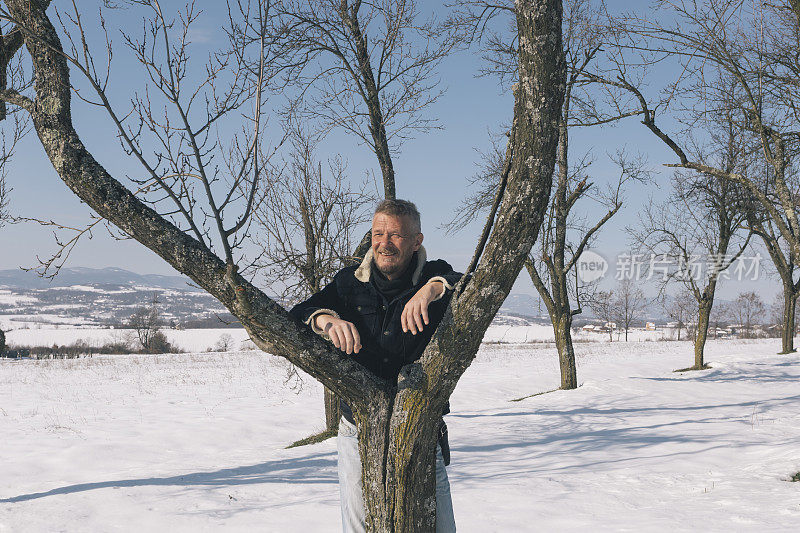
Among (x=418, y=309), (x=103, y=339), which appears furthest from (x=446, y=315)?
(x=103, y=339)

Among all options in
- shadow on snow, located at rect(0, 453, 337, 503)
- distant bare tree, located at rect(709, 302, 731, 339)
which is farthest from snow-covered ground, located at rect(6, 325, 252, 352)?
distant bare tree, located at rect(709, 302, 731, 339)

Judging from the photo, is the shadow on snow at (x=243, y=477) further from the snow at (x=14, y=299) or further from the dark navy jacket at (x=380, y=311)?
the snow at (x=14, y=299)

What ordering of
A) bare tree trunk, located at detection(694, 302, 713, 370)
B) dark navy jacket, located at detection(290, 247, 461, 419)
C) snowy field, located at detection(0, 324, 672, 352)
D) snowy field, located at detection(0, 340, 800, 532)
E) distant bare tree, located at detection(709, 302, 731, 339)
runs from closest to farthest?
dark navy jacket, located at detection(290, 247, 461, 419)
snowy field, located at detection(0, 340, 800, 532)
bare tree trunk, located at detection(694, 302, 713, 370)
snowy field, located at detection(0, 324, 672, 352)
distant bare tree, located at detection(709, 302, 731, 339)

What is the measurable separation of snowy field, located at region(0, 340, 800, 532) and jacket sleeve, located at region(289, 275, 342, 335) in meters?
3.43

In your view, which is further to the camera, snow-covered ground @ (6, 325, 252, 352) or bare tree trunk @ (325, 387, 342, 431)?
snow-covered ground @ (6, 325, 252, 352)

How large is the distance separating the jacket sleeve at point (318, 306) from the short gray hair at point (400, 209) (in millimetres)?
464

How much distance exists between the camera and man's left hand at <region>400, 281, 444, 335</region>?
2543 millimetres

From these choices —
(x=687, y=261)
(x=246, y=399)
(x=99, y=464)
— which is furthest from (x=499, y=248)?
(x=687, y=261)

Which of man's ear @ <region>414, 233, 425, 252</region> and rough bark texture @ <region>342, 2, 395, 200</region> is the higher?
rough bark texture @ <region>342, 2, 395, 200</region>

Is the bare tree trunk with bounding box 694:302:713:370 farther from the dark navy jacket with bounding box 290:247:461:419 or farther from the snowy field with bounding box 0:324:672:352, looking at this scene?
the dark navy jacket with bounding box 290:247:461:419

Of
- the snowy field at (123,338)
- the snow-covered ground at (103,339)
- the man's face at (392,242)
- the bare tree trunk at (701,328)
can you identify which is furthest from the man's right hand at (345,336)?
the snow-covered ground at (103,339)

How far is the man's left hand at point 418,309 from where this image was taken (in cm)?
254

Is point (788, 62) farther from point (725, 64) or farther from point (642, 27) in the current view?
point (642, 27)

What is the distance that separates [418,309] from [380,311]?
36cm
